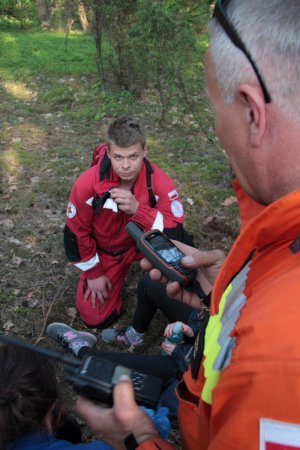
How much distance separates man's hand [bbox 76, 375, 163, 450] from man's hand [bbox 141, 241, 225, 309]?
1153 mm

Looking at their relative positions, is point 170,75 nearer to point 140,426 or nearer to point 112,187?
point 112,187

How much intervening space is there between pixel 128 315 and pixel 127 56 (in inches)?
212

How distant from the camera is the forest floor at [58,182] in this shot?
388 centimetres

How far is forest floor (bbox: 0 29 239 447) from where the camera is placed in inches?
153

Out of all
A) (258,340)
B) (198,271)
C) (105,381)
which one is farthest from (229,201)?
(258,340)

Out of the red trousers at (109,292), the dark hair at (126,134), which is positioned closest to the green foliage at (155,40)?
the dark hair at (126,134)

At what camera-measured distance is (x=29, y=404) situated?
1929 millimetres

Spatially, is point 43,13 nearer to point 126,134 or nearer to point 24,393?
point 126,134

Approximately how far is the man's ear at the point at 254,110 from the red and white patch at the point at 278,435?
629 mm

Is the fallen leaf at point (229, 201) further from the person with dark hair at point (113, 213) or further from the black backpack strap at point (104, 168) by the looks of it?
the black backpack strap at point (104, 168)

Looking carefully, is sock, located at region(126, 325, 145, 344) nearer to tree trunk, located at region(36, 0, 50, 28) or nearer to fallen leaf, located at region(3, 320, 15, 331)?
fallen leaf, located at region(3, 320, 15, 331)

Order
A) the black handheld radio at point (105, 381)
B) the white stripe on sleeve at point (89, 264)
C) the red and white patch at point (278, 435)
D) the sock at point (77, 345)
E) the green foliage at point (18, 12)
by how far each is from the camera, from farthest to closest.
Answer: the green foliage at point (18, 12) → the white stripe on sleeve at point (89, 264) → the sock at point (77, 345) → the black handheld radio at point (105, 381) → the red and white patch at point (278, 435)

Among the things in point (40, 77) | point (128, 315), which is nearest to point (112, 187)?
point (128, 315)

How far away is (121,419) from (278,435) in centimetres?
69
